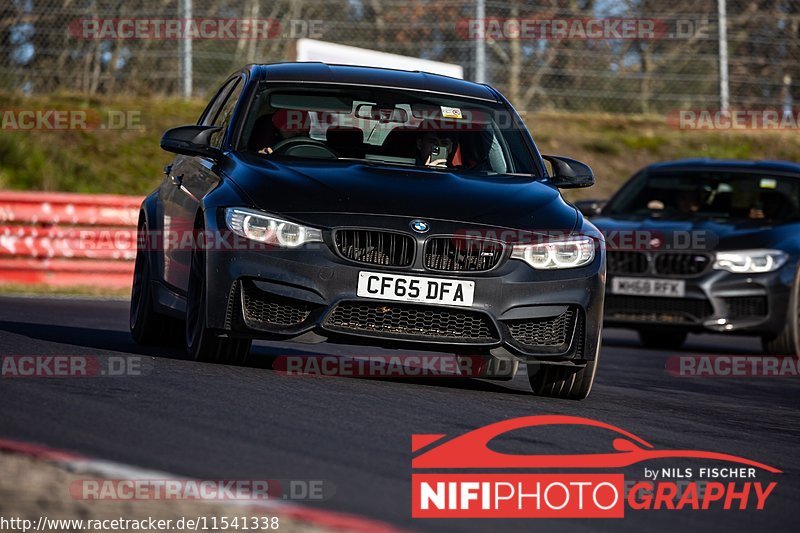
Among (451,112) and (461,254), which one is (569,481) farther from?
(451,112)

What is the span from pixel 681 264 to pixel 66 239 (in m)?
7.57

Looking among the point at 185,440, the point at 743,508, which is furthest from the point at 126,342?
the point at 743,508

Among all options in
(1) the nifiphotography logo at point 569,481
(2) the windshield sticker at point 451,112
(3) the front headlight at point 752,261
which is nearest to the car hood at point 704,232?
(3) the front headlight at point 752,261

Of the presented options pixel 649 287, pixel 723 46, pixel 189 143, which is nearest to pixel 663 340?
pixel 649 287

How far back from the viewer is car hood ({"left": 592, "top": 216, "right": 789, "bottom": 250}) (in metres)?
13.1

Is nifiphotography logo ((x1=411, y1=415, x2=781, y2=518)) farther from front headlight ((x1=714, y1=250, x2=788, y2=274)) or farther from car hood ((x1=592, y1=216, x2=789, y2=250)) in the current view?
car hood ((x1=592, y1=216, x2=789, y2=250))

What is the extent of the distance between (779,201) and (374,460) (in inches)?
368

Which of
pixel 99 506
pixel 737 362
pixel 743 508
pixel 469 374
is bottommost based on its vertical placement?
pixel 737 362

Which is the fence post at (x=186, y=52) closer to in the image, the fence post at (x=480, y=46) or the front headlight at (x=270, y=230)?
the fence post at (x=480, y=46)

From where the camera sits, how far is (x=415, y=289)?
742 cm

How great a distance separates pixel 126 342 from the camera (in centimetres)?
962

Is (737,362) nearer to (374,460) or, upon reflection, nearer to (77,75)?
(374,460)

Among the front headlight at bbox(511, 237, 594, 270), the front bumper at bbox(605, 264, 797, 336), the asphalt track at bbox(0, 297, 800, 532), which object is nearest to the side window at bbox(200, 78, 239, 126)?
the asphalt track at bbox(0, 297, 800, 532)

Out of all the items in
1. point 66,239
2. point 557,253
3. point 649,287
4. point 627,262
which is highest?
point 557,253
